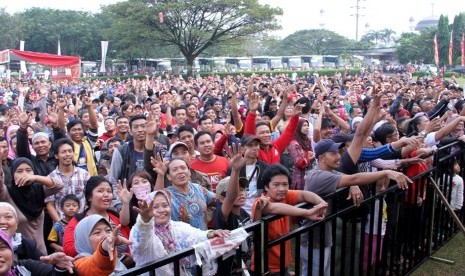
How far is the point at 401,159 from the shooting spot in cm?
441

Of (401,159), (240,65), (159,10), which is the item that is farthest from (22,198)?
(240,65)

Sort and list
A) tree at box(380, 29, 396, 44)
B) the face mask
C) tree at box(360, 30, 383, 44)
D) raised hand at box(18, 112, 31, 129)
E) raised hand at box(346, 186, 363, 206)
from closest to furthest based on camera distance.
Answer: raised hand at box(346, 186, 363, 206) < the face mask < raised hand at box(18, 112, 31, 129) < tree at box(380, 29, 396, 44) < tree at box(360, 30, 383, 44)

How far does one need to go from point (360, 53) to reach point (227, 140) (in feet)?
240

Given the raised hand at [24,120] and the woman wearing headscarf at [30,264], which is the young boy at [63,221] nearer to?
the woman wearing headscarf at [30,264]

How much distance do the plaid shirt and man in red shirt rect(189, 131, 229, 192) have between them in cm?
104

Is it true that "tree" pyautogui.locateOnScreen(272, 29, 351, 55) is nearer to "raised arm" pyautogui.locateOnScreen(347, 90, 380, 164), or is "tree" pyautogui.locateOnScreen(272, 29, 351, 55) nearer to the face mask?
"raised arm" pyautogui.locateOnScreen(347, 90, 380, 164)

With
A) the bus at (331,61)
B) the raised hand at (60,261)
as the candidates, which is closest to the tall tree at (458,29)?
the bus at (331,61)

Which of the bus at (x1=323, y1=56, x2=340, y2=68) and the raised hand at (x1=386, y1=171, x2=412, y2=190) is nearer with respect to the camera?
the raised hand at (x1=386, y1=171, x2=412, y2=190)

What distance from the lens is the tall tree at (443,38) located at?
5498cm

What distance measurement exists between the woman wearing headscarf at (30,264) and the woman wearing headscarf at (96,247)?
114mm

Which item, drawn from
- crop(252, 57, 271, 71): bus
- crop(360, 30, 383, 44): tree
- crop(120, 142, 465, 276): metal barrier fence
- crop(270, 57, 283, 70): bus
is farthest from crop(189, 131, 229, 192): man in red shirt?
crop(360, 30, 383, 44): tree

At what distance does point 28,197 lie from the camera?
3.94m

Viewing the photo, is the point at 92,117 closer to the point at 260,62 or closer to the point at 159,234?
the point at 159,234

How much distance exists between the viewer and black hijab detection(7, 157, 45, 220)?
391cm
